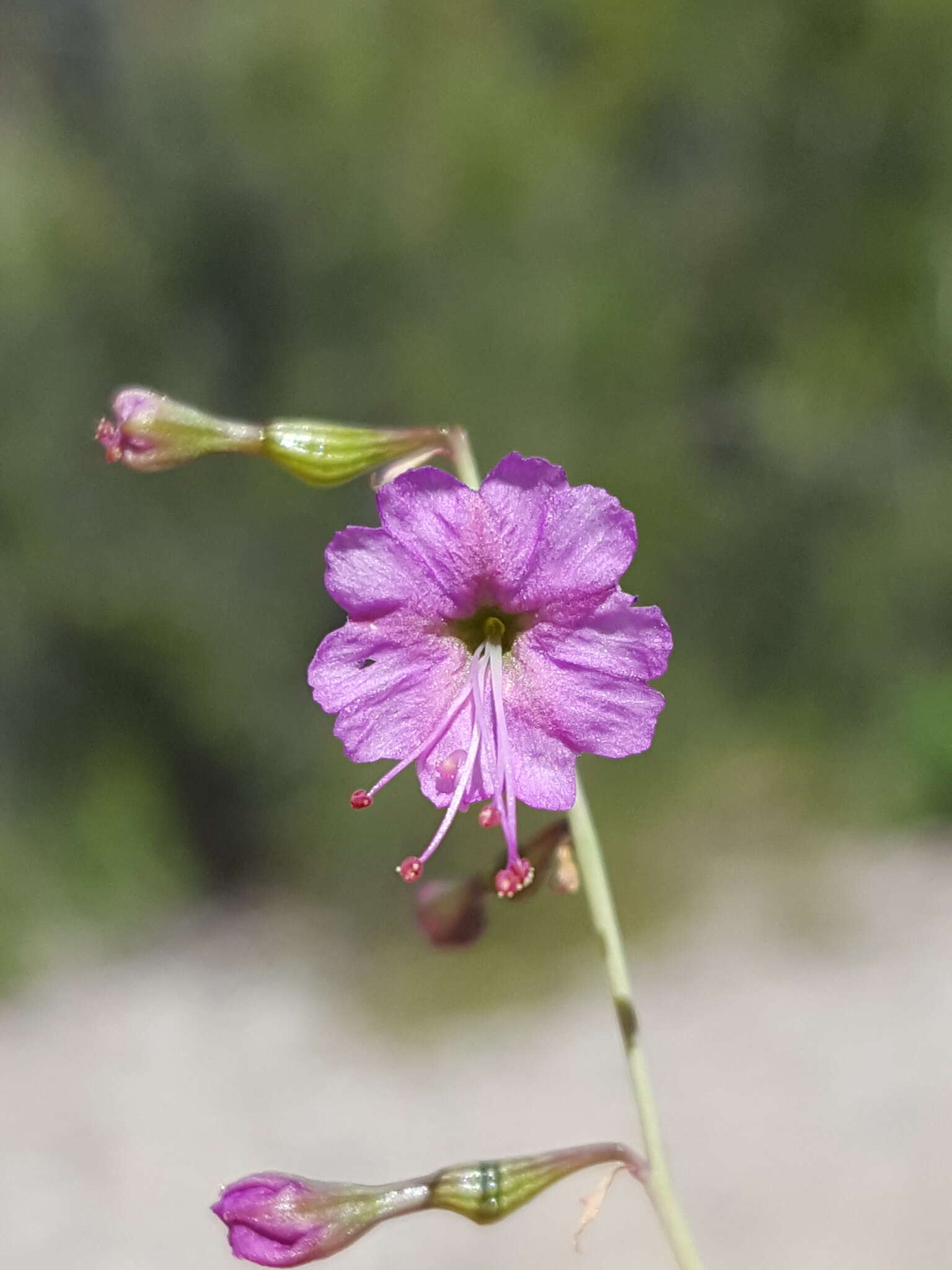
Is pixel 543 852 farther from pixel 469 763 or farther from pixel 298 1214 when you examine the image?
pixel 298 1214

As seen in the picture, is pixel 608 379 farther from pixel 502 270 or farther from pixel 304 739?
pixel 304 739

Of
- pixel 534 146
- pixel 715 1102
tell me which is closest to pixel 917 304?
pixel 534 146

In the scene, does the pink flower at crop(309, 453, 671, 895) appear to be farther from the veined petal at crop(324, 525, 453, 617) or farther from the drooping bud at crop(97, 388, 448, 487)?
the drooping bud at crop(97, 388, 448, 487)

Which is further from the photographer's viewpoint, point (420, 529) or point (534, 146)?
point (534, 146)

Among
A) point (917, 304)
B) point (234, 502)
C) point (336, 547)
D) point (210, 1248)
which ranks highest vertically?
point (917, 304)

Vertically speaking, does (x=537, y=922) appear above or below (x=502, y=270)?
below

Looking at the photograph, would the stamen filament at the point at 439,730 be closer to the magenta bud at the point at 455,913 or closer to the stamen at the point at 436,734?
the stamen at the point at 436,734

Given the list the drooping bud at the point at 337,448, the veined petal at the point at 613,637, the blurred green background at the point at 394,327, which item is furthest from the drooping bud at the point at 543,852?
the blurred green background at the point at 394,327

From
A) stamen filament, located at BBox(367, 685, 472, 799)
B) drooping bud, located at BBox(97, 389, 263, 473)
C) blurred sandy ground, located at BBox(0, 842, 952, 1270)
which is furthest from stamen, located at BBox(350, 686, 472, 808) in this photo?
blurred sandy ground, located at BBox(0, 842, 952, 1270)
